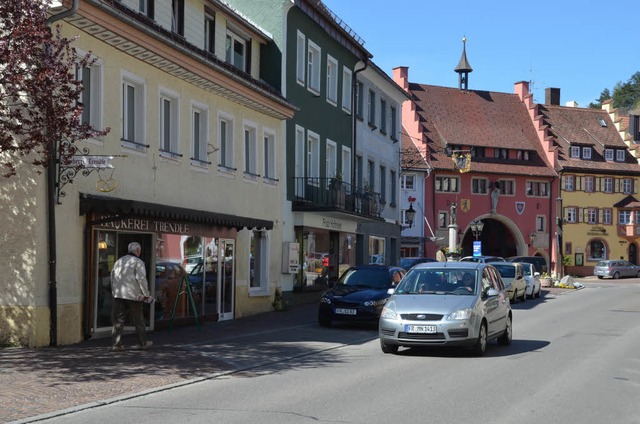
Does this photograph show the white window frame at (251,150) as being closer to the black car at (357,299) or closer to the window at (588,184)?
the black car at (357,299)

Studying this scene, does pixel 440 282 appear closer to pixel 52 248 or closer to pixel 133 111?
pixel 52 248

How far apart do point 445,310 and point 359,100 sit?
22.7 meters

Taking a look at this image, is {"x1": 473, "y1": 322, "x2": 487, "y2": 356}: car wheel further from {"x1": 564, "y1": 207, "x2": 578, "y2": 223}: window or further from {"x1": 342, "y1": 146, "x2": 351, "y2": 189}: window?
{"x1": 564, "y1": 207, "x2": 578, "y2": 223}: window

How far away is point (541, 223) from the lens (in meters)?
77.2

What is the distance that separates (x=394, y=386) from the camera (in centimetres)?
1183

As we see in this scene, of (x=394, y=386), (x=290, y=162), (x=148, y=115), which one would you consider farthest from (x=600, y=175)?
(x=394, y=386)

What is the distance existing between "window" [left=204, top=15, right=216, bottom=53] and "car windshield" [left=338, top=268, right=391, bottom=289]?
680cm

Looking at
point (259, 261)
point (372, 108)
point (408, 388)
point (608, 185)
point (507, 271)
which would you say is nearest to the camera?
point (408, 388)

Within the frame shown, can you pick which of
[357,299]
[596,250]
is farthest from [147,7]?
[596,250]

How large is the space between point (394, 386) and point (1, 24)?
297 inches

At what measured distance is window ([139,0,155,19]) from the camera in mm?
19797

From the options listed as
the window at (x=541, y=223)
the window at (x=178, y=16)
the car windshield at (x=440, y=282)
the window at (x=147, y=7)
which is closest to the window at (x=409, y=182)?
the window at (x=541, y=223)

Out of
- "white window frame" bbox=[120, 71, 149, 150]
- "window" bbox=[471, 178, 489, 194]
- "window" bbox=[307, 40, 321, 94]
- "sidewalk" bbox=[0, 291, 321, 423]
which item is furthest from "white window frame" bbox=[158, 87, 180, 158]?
"window" bbox=[471, 178, 489, 194]

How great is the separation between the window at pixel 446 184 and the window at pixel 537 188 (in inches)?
284
